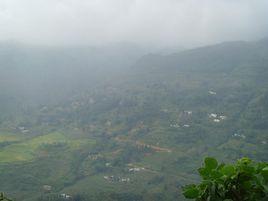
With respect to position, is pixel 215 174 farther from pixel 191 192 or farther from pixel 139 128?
pixel 139 128

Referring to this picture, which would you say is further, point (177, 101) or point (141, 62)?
point (141, 62)

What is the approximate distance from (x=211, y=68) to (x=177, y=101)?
3816 centimetres

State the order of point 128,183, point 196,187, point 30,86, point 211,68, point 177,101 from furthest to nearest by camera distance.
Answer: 1. point 30,86
2. point 211,68
3. point 177,101
4. point 128,183
5. point 196,187

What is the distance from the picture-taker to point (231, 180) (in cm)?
247

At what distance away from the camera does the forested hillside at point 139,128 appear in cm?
7544

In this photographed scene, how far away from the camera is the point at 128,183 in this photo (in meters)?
76.8

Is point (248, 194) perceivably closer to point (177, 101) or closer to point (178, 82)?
point (177, 101)

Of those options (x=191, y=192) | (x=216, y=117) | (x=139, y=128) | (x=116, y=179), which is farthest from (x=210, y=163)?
(x=216, y=117)

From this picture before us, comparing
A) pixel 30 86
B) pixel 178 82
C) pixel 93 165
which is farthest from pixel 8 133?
pixel 30 86

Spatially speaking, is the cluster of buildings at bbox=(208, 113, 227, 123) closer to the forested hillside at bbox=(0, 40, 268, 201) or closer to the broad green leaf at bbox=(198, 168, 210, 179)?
the forested hillside at bbox=(0, 40, 268, 201)

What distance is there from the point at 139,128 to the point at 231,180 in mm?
107847

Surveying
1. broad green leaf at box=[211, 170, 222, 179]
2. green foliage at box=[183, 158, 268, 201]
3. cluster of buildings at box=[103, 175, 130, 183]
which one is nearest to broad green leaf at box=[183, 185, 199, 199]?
green foliage at box=[183, 158, 268, 201]

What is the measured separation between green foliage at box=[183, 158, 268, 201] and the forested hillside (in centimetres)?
5960

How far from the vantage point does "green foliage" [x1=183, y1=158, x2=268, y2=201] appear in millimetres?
2428
